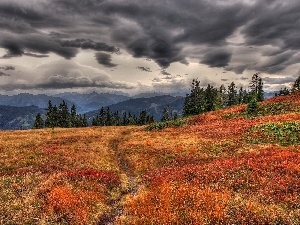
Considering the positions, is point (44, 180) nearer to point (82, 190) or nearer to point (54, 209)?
point (82, 190)

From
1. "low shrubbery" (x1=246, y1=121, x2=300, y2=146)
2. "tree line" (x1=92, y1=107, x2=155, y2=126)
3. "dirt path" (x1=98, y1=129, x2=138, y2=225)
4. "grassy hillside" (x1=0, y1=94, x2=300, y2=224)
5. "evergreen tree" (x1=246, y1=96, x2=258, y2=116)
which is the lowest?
"tree line" (x1=92, y1=107, x2=155, y2=126)

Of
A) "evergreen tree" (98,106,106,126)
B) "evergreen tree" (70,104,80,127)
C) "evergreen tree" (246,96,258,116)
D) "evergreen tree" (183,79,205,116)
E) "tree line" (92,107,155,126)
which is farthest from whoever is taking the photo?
"evergreen tree" (98,106,106,126)

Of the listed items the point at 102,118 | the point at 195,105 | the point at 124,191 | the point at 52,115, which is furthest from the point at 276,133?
the point at 102,118

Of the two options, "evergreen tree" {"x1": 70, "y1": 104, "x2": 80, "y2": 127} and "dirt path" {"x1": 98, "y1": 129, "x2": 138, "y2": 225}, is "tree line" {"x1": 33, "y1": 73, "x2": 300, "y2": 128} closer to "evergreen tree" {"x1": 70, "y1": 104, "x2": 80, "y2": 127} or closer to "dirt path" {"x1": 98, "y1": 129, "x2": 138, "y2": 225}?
"evergreen tree" {"x1": 70, "y1": 104, "x2": 80, "y2": 127}

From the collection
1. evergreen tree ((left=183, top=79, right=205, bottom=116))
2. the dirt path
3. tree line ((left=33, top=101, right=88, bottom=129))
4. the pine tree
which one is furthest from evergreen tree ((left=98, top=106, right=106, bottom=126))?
the dirt path

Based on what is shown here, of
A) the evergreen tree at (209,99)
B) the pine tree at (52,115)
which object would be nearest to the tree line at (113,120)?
the pine tree at (52,115)


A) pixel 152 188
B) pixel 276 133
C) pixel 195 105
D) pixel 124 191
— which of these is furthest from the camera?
pixel 195 105

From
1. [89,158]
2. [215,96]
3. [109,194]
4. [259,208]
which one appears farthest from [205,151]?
[215,96]

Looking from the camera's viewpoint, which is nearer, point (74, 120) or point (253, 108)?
point (253, 108)

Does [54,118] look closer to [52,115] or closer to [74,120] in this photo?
[52,115]

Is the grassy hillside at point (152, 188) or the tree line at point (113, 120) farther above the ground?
the grassy hillside at point (152, 188)

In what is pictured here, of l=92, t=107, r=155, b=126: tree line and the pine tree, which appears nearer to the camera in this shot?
the pine tree

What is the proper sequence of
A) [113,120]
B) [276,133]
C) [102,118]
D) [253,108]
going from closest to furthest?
1. [276,133]
2. [253,108]
3. [102,118]
4. [113,120]

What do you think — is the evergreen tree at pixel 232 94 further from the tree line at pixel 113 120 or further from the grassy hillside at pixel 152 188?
the grassy hillside at pixel 152 188
